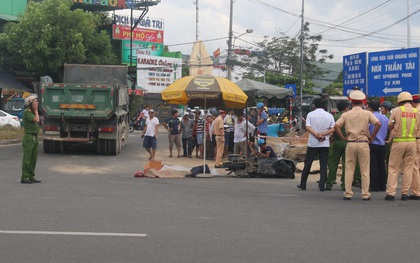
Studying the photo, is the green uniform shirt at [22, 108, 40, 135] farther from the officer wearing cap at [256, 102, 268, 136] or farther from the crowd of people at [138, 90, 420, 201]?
the officer wearing cap at [256, 102, 268, 136]

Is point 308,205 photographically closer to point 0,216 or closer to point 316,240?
point 316,240

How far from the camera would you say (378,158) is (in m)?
11.5

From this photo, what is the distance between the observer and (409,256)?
589 cm

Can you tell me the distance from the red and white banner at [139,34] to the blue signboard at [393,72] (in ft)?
104

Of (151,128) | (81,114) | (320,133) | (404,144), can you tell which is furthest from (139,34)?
(404,144)

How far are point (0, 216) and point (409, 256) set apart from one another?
532 centimetres

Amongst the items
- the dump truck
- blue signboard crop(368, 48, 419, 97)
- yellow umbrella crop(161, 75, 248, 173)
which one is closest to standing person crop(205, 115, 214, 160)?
the dump truck

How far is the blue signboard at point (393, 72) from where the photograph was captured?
773 inches

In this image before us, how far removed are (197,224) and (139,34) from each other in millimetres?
48048

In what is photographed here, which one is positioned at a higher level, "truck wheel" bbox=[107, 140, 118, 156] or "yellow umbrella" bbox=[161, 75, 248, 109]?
"yellow umbrella" bbox=[161, 75, 248, 109]

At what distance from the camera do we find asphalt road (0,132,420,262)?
5.94m

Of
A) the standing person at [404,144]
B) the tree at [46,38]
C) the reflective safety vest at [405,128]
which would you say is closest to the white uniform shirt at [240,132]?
the standing person at [404,144]

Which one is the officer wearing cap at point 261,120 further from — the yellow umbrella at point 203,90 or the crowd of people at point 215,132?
the yellow umbrella at point 203,90

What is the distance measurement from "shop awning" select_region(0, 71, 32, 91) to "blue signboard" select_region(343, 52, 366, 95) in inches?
1037
